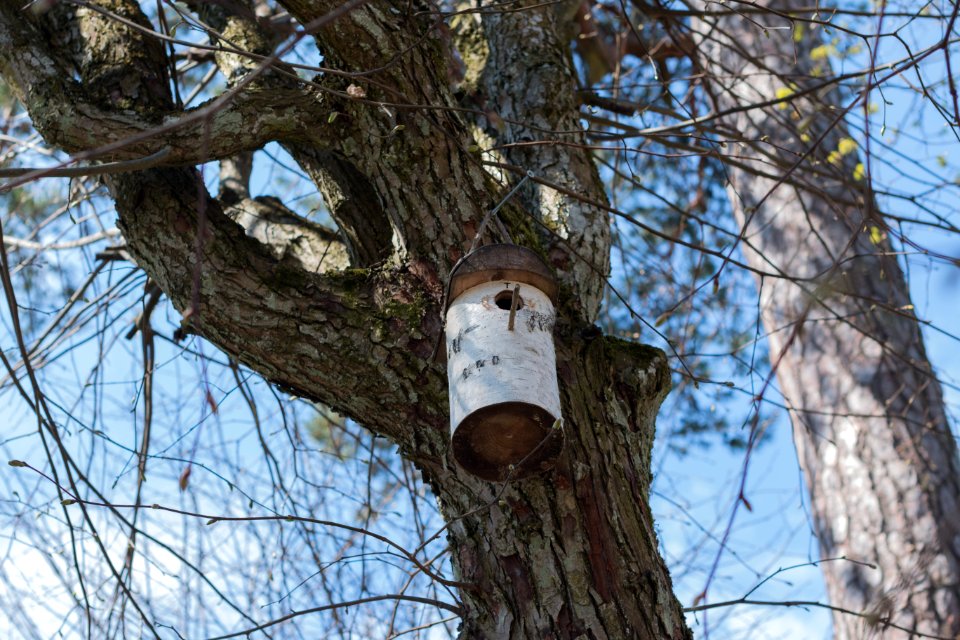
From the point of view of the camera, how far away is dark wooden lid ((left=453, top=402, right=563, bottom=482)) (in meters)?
1.86

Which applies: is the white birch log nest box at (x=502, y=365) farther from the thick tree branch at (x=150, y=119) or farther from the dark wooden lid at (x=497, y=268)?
the thick tree branch at (x=150, y=119)

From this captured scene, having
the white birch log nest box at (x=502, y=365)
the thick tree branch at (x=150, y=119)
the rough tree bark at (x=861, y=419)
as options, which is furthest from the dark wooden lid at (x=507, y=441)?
the rough tree bark at (x=861, y=419)

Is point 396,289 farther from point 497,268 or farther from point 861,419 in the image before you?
point 861,419

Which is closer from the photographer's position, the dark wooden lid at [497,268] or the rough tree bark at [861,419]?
the dark wooden lid at [497,268]

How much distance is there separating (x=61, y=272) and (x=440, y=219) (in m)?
2.17

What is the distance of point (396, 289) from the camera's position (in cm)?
229

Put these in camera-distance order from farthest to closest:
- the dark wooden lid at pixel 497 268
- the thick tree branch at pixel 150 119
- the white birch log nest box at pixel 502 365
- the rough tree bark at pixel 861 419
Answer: the rough tree bark at pixel 861 419, the thick tree branch at pixel 150 119, the dark wooden lid at pixel 497 268, the white birch log nest box at pixel 502 365

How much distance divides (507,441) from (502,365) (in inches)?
6.3

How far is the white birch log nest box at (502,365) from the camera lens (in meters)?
1.85

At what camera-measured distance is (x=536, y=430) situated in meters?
1.89

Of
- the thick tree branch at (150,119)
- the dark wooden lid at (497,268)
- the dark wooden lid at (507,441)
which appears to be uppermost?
the thick tree branch at (150,119)

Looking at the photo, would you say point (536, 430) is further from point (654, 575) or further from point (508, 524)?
point (654, 575)

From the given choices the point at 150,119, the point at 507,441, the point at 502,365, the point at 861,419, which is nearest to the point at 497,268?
the point at 502,365

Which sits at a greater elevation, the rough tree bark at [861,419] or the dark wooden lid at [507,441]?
the rough tree bark at [861,419]
